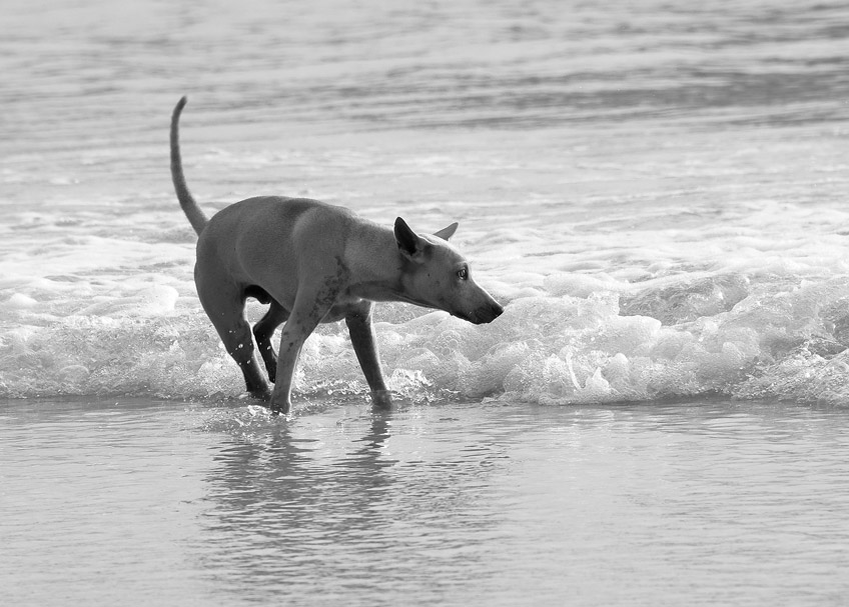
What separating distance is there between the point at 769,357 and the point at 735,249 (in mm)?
3360

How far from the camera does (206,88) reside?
28297mm

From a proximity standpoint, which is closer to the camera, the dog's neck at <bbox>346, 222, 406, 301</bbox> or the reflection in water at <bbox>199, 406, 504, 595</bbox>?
the reflection in water at <bbox>199, 406, 504, 595</bbox>

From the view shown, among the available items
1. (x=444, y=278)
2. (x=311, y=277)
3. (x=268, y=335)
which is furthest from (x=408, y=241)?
(x=268, y=335)

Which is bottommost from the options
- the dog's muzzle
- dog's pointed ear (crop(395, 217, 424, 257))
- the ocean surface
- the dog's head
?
the ocean surface

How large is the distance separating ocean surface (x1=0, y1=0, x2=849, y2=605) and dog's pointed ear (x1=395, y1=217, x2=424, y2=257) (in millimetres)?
861

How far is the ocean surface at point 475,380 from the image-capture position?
557 cm

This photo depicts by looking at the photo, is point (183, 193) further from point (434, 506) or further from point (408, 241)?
point (434, 506)

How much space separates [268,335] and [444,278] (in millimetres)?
1613

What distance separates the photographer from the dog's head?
789 centimetres

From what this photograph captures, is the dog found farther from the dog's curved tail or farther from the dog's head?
the dog's curved tail

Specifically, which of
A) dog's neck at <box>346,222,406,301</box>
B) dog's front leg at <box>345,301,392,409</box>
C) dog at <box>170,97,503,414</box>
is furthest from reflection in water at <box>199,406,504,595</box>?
dog's neck at <box>346,222,406,301</box>

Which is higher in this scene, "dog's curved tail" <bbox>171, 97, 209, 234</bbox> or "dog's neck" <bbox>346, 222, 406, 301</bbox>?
"dog's curved tail" <bbox>171, 97, 209, 234</bbox>

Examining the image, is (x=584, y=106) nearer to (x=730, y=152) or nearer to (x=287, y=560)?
(x=730, y=152)

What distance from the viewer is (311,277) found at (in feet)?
26.9
